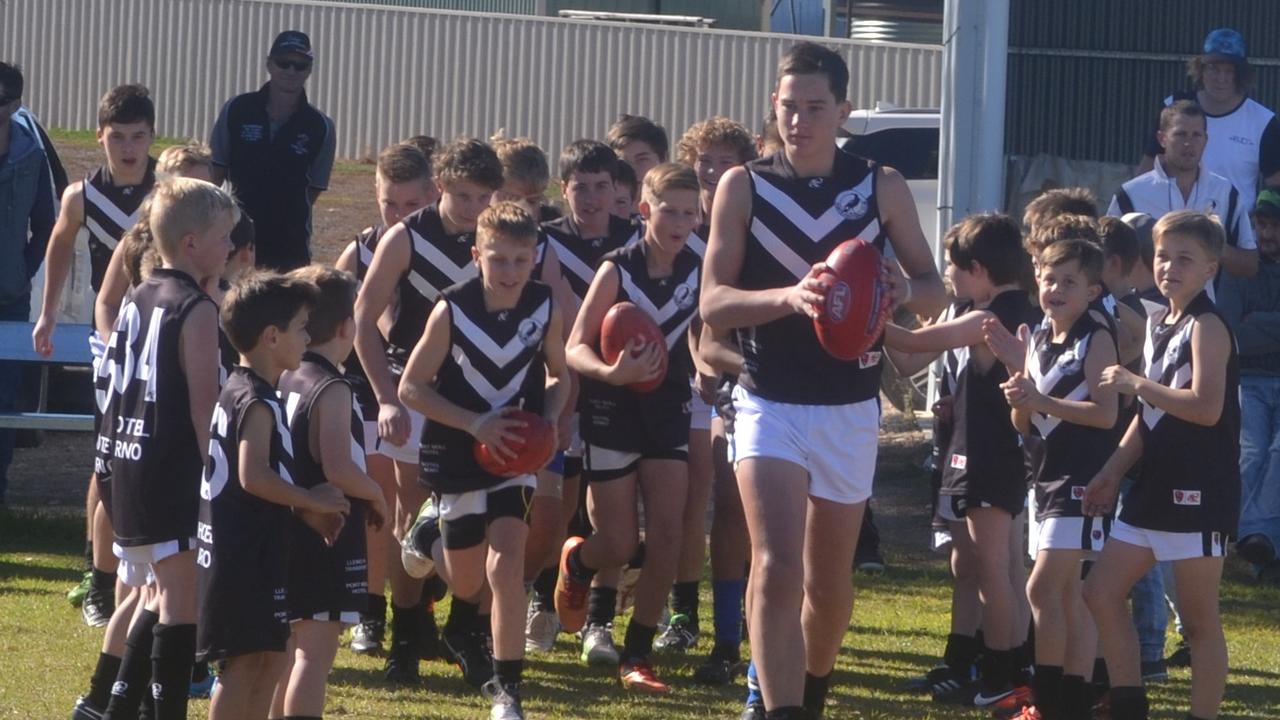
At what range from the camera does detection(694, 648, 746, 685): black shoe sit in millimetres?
6598

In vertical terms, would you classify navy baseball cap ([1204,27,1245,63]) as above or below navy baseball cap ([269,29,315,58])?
above

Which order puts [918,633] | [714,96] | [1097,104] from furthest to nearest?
[714,96]
[1097,104]
[918,633]

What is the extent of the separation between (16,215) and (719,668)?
509cm

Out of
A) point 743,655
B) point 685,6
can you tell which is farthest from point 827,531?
point 685,6

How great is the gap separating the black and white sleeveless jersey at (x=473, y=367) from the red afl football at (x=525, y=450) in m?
0.13

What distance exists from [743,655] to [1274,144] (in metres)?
4.34

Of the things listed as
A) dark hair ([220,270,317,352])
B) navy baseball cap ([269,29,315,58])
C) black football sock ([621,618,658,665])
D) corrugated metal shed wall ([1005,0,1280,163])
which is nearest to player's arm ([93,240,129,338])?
dark hair ([220,270,317,352])

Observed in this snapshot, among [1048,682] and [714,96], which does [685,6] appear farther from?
[1048,682]

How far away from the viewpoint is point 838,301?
15.8ft

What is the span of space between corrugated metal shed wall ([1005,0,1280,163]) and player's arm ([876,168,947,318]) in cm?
755

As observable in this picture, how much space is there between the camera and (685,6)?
107 feet

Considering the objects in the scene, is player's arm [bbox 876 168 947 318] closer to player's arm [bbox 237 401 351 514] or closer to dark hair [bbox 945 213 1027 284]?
dark hair [bbox 945 213 1027 284]

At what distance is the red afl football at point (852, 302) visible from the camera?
15.8 feet

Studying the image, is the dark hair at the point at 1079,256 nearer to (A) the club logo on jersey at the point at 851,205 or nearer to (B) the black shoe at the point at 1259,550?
(A) the club logo on jersey at the point at 851,205
